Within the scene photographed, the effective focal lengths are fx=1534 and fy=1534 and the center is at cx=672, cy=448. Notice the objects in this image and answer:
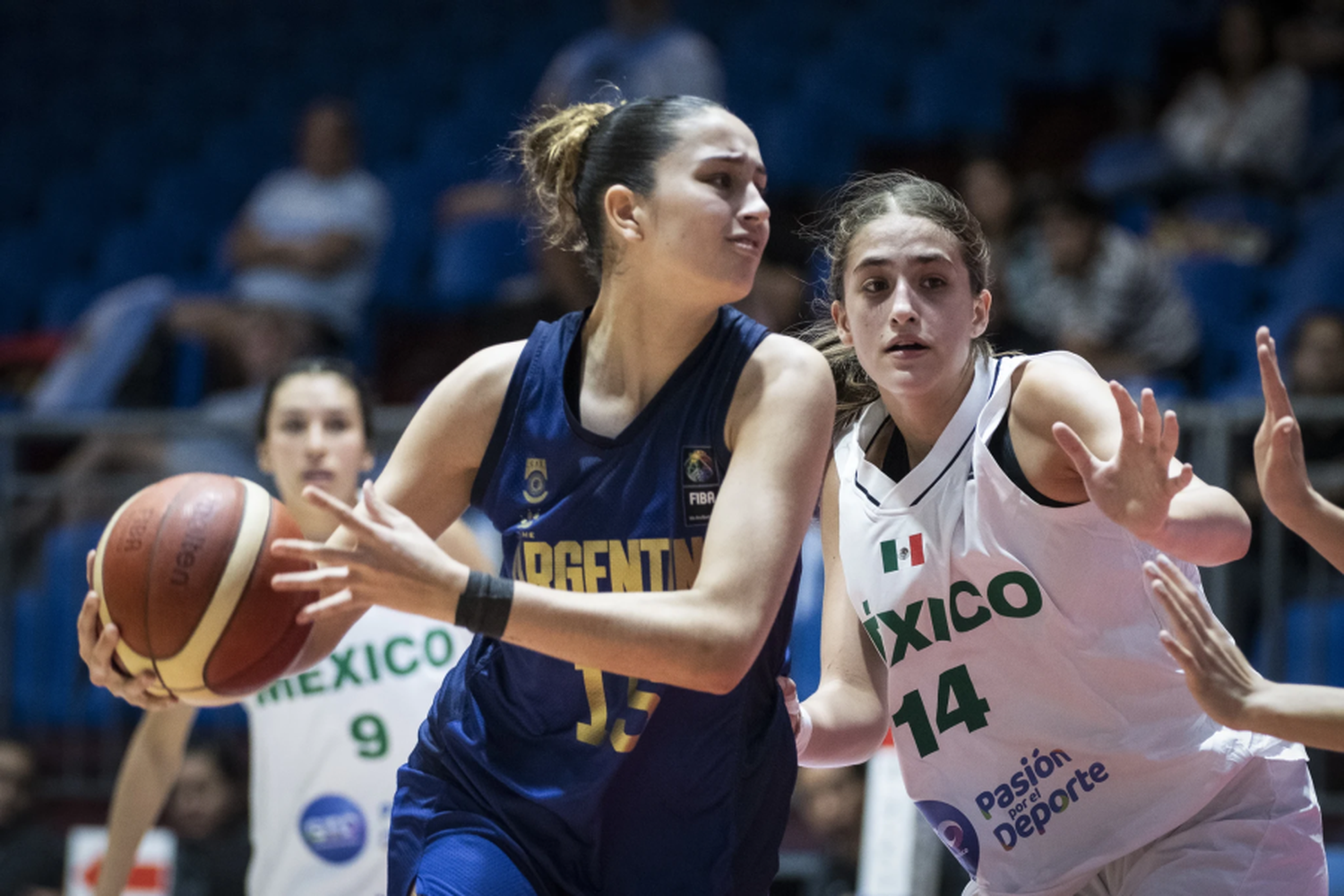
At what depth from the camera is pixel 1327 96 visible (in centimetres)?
760

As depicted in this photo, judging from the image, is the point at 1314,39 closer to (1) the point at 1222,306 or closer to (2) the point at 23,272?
(1) the point at 1222,306

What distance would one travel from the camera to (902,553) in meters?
2.78

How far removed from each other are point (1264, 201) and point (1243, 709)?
17.7 ft

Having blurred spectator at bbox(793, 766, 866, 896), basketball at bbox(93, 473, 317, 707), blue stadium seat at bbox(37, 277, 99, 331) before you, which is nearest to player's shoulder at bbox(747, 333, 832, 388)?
basketball at bbox(93, 473, 317, 707)

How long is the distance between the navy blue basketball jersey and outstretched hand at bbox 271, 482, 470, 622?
0.36 m

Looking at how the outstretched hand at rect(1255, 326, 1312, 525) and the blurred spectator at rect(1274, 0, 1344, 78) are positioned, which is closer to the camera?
the outstretched hand at rect(1255, 326, 1312, 525)

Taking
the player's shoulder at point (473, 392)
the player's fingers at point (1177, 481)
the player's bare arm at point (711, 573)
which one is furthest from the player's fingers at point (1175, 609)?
the player's shoulder at point (473, 392)

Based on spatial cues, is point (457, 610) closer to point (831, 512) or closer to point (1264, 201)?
point (831, 512)

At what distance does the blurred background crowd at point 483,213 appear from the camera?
603cm

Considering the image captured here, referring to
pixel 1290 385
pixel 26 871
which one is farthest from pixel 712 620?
pixel 26 871

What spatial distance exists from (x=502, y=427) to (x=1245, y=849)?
1434 mm

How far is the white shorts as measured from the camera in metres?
2.56

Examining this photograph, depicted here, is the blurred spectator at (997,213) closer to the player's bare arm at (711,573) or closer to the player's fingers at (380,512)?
the player's bare arm at (711,573)

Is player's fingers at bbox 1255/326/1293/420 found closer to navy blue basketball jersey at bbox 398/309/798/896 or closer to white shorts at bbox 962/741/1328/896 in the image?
white shorts at bbox 962/741/1328/896
